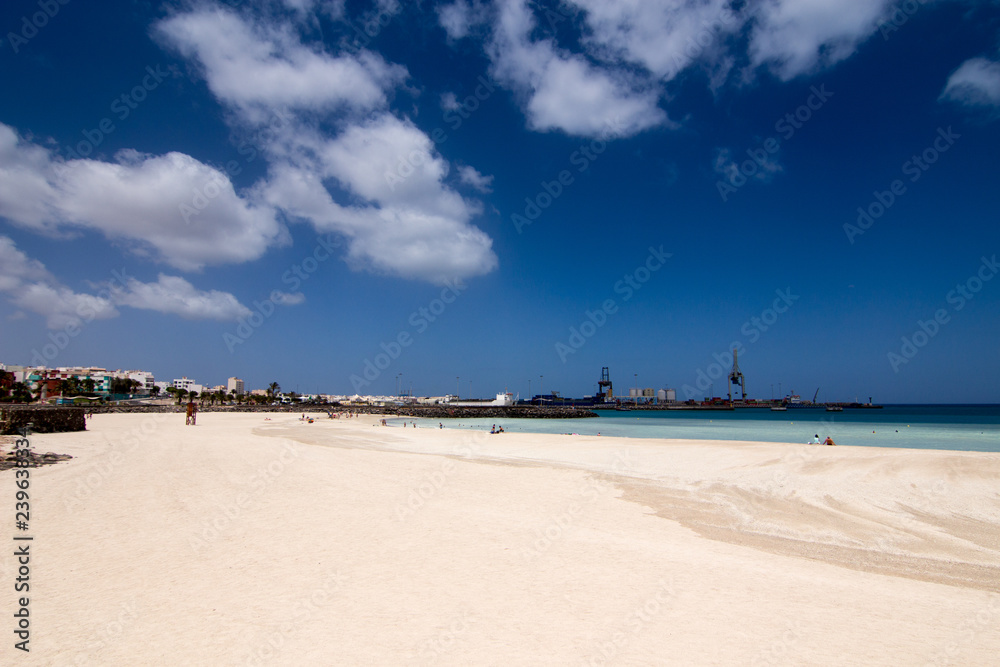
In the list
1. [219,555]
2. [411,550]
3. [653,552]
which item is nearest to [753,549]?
[653,552]

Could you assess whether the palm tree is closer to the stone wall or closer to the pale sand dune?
the stone wall

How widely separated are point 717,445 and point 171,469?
88.5 ft

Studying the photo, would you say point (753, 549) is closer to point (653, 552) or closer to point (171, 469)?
point (653, 552)

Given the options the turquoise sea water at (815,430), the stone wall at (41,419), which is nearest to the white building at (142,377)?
the turquoise sea water at (815,430)

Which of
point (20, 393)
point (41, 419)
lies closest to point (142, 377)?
point (20, 393)

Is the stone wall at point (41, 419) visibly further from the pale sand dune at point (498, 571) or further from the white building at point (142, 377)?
A: the white building at point (142, 377)

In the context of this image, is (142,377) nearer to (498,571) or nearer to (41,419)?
(41,419)

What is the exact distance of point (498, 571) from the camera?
684 cm

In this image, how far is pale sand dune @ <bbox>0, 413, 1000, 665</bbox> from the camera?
4.70 m

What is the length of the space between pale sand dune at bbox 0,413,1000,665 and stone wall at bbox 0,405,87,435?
11.6m

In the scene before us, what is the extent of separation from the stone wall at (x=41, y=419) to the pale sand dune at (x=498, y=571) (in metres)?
11.6

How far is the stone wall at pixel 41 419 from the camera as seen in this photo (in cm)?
2075

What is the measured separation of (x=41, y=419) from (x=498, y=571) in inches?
1138

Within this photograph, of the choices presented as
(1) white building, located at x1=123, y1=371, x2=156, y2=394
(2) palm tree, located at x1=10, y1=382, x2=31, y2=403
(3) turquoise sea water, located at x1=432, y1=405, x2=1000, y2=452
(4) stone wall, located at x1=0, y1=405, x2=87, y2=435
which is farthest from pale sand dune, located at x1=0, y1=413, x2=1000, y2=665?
(1) white building, located at x1=123, y1=371, x2=156, y2=394
